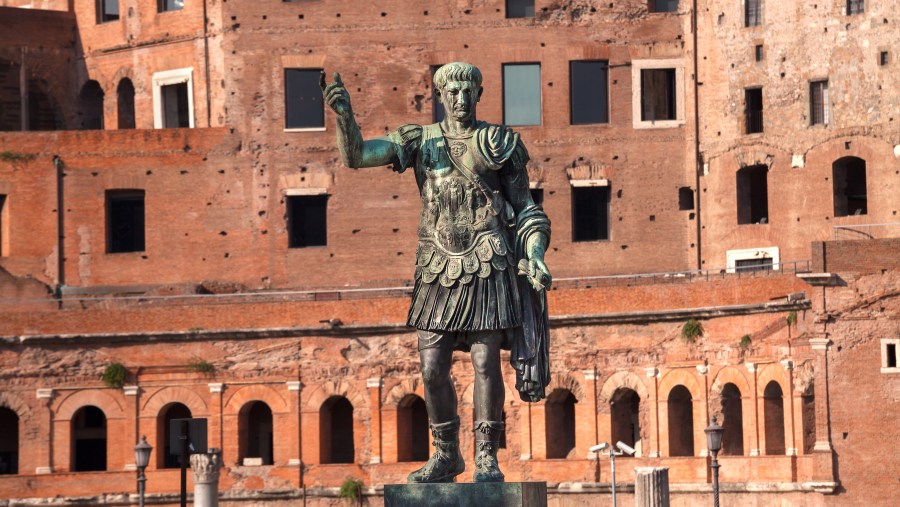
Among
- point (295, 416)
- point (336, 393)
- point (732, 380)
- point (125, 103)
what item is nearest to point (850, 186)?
point (732, 380)

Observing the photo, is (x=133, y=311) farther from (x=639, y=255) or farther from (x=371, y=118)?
(x=639, y=255)

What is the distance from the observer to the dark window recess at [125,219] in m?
42.6

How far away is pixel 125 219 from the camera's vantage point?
140 ft

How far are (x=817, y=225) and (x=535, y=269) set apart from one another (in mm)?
29974

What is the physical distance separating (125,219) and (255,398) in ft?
18.9

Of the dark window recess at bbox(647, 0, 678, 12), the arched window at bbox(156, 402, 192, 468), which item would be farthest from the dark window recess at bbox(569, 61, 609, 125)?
the arched window at bbox(156, 402, 192, 468)

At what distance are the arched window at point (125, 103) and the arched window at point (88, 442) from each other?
7.82m

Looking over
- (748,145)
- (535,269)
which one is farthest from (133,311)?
(535,269)

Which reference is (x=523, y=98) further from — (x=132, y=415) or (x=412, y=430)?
(x=132, y=415)

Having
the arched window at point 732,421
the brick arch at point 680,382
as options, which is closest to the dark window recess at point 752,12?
the brick arch at point 680,382

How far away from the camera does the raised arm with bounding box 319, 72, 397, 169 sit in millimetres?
10391

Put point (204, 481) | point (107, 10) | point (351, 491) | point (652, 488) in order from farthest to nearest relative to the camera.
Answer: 1. point (107, 10)
2. point (351, 491)
3. point (204, 481)
4. point (652, 488)

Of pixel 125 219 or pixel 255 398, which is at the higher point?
pixel 125 219

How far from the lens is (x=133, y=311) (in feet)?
130
